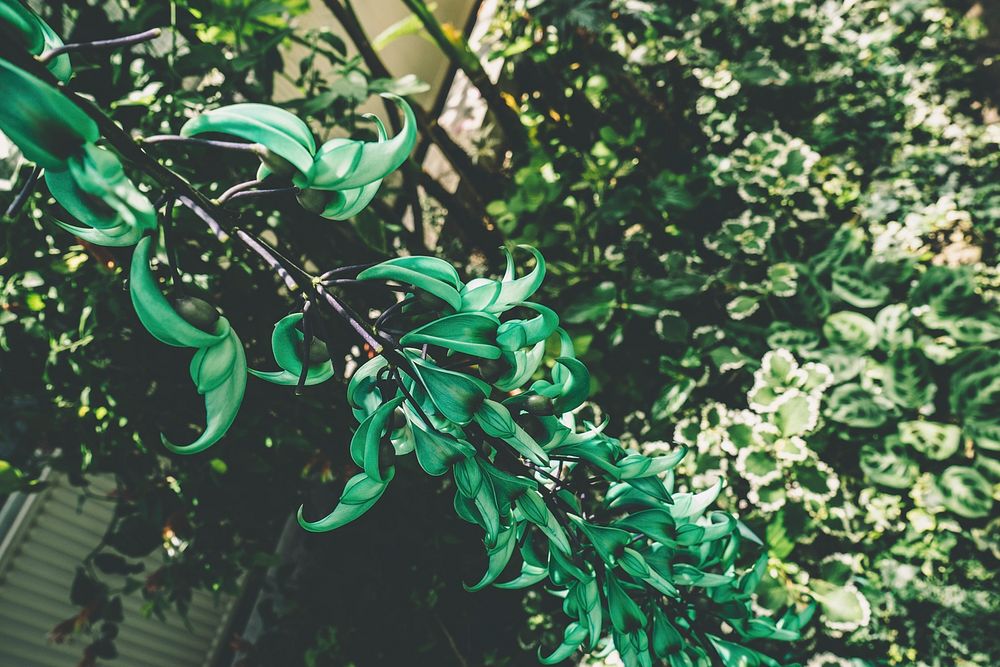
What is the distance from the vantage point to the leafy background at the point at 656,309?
3.37 feet

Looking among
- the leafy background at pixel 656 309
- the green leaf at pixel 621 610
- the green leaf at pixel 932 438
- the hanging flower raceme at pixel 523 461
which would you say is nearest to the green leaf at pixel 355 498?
the hanging flower raceme at pixel 523 461

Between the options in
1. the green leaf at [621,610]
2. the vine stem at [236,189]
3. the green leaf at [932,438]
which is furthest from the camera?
the green leaf at [932,438]

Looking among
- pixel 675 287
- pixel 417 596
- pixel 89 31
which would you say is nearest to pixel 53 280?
pixel 89 31

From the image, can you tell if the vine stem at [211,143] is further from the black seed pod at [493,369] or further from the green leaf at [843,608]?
the green leaf at [843,608]

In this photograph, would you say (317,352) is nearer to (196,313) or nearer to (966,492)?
(196,313)

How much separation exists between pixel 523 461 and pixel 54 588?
1.82 meters

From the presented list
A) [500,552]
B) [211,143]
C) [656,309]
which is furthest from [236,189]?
[656,309]

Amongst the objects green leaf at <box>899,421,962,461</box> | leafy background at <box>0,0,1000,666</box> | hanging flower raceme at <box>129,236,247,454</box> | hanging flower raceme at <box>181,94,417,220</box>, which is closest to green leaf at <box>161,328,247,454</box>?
hanging flower raceme at <box>129,236,247,454</box>

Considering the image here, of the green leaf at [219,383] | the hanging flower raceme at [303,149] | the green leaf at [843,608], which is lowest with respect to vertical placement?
the green leaf at [843,608]

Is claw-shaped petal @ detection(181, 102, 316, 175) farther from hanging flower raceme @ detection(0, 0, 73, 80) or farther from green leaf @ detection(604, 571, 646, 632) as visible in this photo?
green leaf @ detection(604, 571, 646, 632)

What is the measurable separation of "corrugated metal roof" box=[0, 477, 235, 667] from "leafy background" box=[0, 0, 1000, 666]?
34 centimetres

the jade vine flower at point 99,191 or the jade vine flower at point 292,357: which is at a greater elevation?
the jade vine flower at point 99,191

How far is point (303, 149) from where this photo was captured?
0.29 m

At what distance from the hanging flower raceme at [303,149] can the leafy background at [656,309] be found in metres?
0.61
